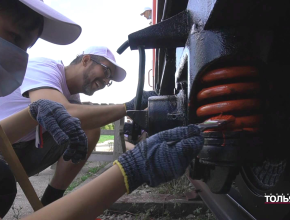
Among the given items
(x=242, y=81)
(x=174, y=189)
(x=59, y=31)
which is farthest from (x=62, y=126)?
(x=174, y=189)

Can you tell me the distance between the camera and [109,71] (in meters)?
2.51

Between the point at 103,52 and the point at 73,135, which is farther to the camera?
the point at 103,52

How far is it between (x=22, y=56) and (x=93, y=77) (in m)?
1.22

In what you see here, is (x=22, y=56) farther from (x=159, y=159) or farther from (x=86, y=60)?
(x=86, y=60)

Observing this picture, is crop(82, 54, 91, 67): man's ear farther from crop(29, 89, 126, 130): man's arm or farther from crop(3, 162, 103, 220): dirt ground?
crop(3, 162, 103, 220): dirt ground

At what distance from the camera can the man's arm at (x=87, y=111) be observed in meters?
1.75

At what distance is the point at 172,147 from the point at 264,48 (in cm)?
43

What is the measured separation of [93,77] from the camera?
238 cm

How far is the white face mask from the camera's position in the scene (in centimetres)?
108

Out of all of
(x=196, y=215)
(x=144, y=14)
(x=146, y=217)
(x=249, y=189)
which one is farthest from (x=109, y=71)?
(x=144, y=14)

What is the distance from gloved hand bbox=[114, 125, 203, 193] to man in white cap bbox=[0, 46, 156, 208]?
1.01 m

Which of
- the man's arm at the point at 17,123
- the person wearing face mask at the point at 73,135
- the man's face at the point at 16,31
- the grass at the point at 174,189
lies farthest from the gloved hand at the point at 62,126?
the grass at the point at 174,189

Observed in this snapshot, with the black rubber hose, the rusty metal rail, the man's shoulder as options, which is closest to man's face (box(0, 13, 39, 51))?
the black rubber hose

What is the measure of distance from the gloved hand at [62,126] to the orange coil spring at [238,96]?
747 mm
